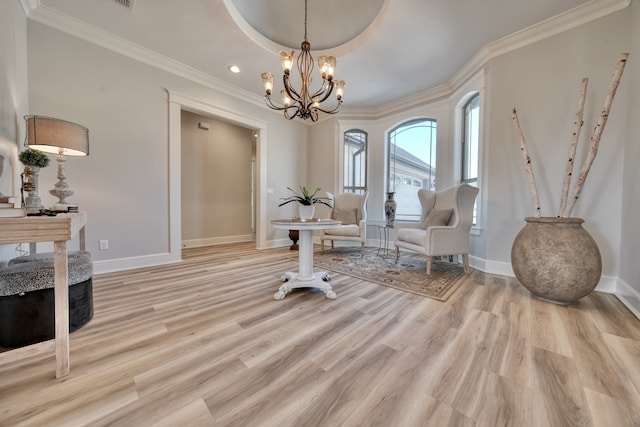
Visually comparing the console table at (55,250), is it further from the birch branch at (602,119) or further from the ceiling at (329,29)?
the birch branch at (602,119)

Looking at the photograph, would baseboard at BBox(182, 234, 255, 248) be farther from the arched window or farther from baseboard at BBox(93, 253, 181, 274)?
the arched window

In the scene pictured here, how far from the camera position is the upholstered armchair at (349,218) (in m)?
3.62

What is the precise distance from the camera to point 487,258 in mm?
2785

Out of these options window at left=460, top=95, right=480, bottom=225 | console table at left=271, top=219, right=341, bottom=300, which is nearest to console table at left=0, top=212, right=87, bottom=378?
console table at left=271, top=219, right=341, bottom=300

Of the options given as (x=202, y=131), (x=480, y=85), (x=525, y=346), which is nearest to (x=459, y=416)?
(x=525, y=346)

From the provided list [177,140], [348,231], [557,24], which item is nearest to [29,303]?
[177,140]

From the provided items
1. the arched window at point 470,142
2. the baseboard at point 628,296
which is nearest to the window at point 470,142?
the arched window at point 470,142

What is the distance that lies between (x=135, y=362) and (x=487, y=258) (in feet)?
11.1

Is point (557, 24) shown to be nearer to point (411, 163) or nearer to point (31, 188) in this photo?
point (411, 163)

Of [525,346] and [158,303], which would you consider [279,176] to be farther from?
[525,346]

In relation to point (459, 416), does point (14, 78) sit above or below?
above

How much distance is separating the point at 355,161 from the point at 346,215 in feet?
4.76

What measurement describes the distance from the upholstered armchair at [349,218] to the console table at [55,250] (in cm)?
291

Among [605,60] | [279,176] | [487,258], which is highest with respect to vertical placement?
[605,60]
